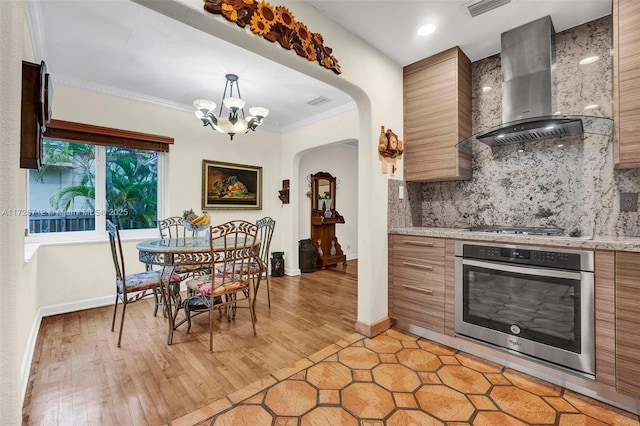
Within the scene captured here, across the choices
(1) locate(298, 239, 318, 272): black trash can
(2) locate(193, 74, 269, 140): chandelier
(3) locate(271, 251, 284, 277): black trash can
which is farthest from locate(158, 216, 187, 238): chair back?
(1) locate(298, 239, 318, 272): black trash can

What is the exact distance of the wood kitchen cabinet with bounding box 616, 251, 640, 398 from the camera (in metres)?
1.51

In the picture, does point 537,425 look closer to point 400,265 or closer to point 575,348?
point 575,348

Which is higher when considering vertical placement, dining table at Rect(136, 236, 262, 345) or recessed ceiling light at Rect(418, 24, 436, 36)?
recessed ceiling light at Rect(418, 24, 436, 36)

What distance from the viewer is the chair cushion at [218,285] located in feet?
7.87

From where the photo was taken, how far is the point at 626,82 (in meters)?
1.76

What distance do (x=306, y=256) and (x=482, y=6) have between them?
158 inches

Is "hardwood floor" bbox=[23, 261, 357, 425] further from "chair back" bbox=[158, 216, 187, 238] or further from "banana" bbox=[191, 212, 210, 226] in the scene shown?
"banana" bbox=[191, 212, 210, 226]

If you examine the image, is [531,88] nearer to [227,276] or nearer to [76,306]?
[227,276]

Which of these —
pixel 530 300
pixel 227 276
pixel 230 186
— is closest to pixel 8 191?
pixel 227 276

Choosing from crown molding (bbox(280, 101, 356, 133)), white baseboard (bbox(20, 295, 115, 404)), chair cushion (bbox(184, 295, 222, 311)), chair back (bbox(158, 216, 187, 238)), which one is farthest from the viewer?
crown molding (bbox(280, 101, 356, 133))

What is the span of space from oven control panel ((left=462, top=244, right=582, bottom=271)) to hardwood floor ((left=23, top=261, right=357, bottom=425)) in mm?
1311

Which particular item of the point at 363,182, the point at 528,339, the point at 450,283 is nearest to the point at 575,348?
the point at 528,339

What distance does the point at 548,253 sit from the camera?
1797mm

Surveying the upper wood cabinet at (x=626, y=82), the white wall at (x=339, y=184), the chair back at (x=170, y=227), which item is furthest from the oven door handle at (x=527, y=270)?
the white wall at (x=339, y=184)
